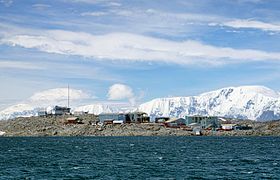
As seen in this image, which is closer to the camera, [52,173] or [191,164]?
[52,173]

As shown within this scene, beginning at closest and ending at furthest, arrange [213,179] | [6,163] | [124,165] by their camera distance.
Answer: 1. [213,179]
2. [124,165]
3. [6,163]

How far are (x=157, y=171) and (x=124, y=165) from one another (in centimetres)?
1356

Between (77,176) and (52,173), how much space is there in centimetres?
749

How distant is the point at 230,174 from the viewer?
8550 centimetres

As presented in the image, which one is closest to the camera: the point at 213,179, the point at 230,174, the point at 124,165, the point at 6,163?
the point at 213,179

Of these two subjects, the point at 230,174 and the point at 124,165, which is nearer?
the point at 230,174

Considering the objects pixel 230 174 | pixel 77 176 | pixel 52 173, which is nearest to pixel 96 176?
pixel 77 176

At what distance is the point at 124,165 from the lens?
10219 cm

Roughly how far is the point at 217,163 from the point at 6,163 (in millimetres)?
46106

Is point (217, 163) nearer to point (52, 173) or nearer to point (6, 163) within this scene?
point (52, 173)

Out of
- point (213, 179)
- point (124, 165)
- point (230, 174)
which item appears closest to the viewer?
point (213, 179)

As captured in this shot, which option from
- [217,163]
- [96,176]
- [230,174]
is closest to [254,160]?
[217,163]

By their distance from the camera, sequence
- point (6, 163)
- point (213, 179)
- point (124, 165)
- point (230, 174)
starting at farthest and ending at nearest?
point (6, 163), point (124, 165), point (230, 174), point (213, 179)

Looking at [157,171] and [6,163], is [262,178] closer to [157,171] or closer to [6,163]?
[157,171]
